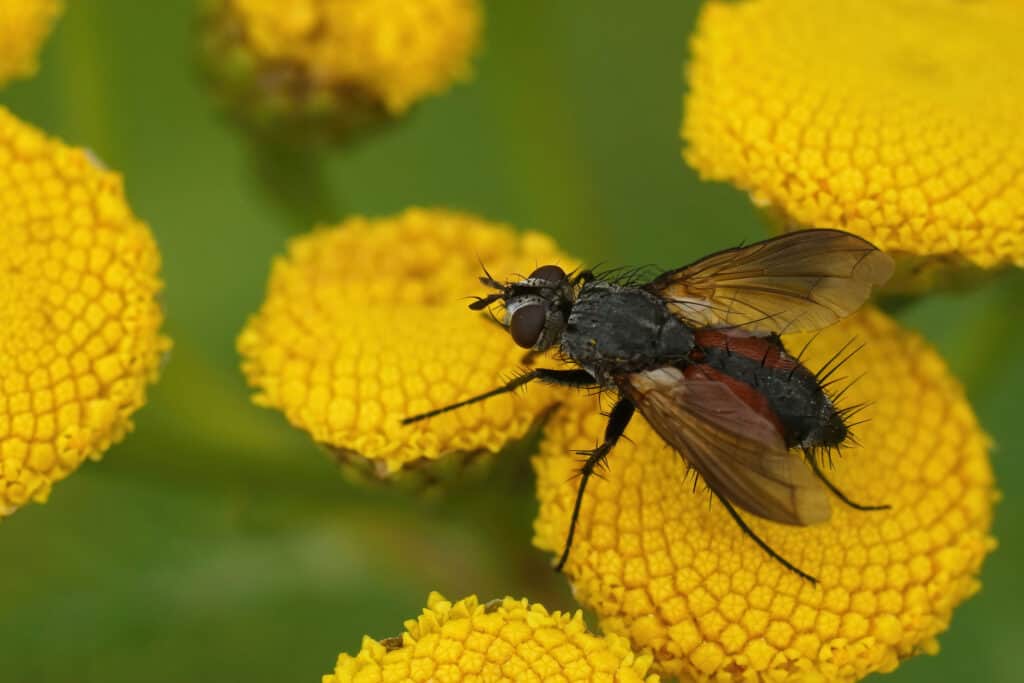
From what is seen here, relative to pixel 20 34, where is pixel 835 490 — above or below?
below

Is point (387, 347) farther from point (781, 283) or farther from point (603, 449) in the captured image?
point (781, 283)

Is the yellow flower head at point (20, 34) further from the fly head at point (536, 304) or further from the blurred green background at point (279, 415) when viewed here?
the fly head at point (536, 304)

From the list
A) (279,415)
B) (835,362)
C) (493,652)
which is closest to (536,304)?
(835,362)

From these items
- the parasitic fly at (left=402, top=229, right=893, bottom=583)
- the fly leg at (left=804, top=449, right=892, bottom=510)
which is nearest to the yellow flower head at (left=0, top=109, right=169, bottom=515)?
the parasitic fly at (left=402, top=229, right=893, bottom=583)

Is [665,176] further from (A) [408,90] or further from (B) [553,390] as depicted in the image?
(B) [553,390]

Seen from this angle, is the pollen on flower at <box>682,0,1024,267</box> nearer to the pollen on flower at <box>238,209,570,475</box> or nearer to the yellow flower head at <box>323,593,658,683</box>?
the pollen on flower at <box>238,209,570,475</box>

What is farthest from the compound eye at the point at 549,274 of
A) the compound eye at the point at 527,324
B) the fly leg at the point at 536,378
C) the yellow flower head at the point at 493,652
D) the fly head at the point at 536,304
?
the yellow flower head at the point at 493,652

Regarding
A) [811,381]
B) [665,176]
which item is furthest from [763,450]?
[665,176]
